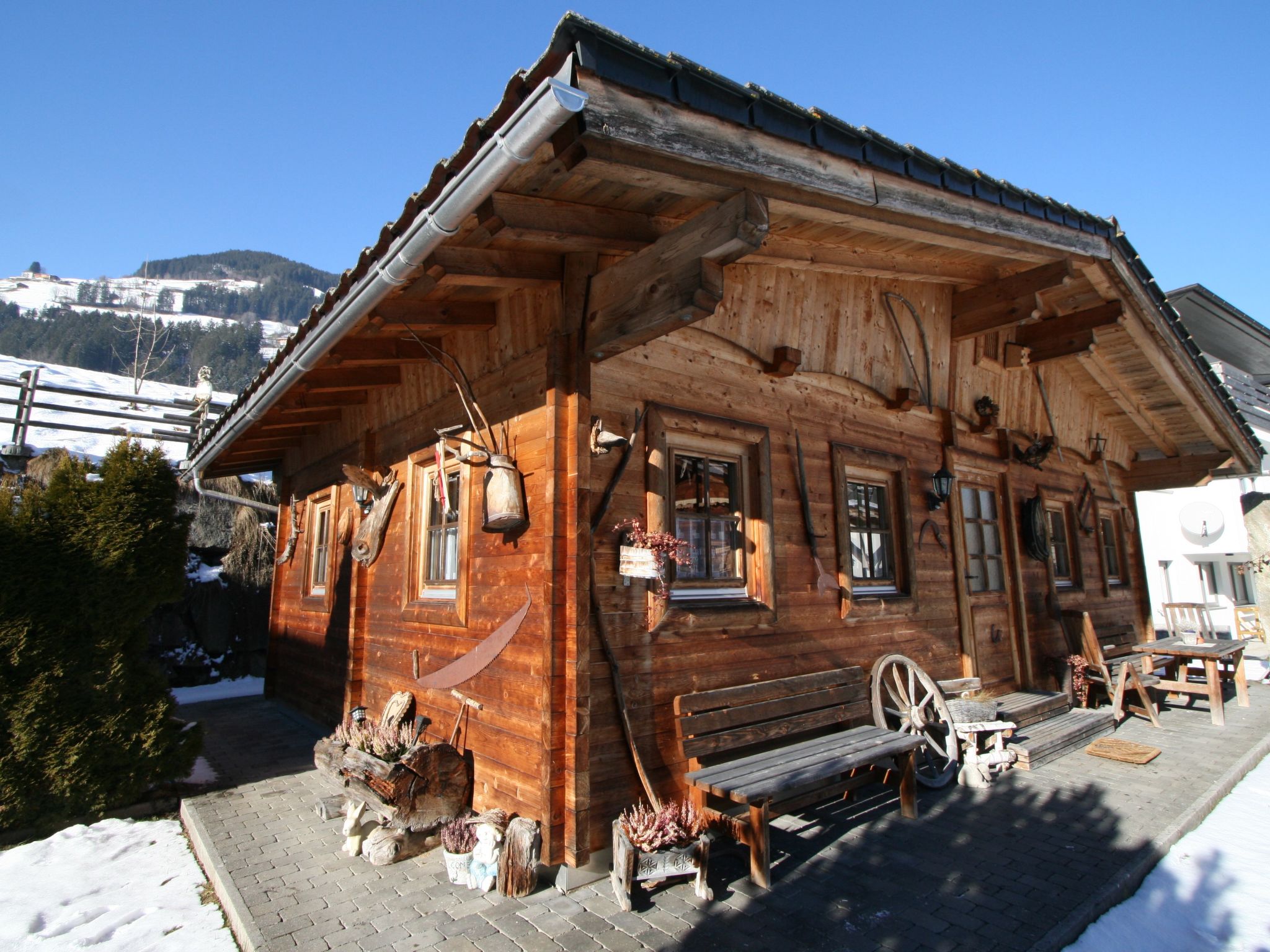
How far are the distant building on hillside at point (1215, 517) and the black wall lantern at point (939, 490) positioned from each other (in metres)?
13.0

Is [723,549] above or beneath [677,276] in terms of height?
beneath

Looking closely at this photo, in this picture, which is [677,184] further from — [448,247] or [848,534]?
[848,534]

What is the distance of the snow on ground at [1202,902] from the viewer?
362 centimetres

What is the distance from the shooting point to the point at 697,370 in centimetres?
530

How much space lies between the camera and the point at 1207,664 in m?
8.43

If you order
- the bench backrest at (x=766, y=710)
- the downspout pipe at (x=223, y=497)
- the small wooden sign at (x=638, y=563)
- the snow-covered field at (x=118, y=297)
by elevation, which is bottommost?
the bench backrest at (x=766, y=710)

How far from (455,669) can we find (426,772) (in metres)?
0.75

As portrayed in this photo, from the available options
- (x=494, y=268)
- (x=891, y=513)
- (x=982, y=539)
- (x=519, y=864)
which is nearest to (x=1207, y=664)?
(x=982, y=539)

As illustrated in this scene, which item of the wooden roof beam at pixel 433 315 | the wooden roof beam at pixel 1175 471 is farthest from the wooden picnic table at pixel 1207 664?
the wooden roof beam at pixel 433 315

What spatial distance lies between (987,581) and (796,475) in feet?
12.2

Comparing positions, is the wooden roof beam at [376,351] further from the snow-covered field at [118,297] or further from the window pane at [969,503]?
the snow-covered field at [118,297]

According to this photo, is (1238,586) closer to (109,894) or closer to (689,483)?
(689,483)

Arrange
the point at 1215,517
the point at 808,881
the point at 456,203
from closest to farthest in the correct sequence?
1. the point at 456,203
2. the point at 808,881
3. the point at 1215,517

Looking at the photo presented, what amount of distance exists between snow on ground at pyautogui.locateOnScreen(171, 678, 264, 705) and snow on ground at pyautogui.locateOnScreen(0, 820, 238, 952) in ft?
20.2
